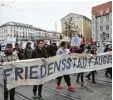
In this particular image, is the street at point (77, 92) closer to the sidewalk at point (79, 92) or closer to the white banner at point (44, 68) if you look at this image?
the sidewalk at point (79, 92)

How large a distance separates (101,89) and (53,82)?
6.96ft

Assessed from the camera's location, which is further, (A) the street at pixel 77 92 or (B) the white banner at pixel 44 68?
(A) the street at pixel 77 92

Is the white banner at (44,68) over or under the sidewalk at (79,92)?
over

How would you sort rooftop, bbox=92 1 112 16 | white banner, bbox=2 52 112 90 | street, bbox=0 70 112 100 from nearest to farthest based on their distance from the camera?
white banner, bbox=2 52 112 90 < street, bbox=0 70 112 100 < rooftop, bbox=92 1 112 16

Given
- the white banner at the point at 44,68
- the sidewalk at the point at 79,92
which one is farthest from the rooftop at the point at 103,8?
the white banner at the point at 44,68

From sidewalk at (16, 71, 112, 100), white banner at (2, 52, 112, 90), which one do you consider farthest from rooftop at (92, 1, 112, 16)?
white banner at (2, 52, 112, 90)

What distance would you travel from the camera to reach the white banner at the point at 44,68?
238 inches

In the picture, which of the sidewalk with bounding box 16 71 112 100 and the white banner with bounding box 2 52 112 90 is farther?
the sidewalk with bounding box 16 71 112 100

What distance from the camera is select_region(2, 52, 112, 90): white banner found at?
6.05m

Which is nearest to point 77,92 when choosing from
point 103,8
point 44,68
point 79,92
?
point 79,92

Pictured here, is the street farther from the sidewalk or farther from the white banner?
the white banner

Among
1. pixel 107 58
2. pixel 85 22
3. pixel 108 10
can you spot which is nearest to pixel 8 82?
pixel 107 58

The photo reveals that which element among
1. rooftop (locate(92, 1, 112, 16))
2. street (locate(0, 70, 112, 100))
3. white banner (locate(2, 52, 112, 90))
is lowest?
street (locate(0, 70, 112, 100))

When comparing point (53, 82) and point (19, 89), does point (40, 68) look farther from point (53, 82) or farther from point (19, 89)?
point (53, 82)
